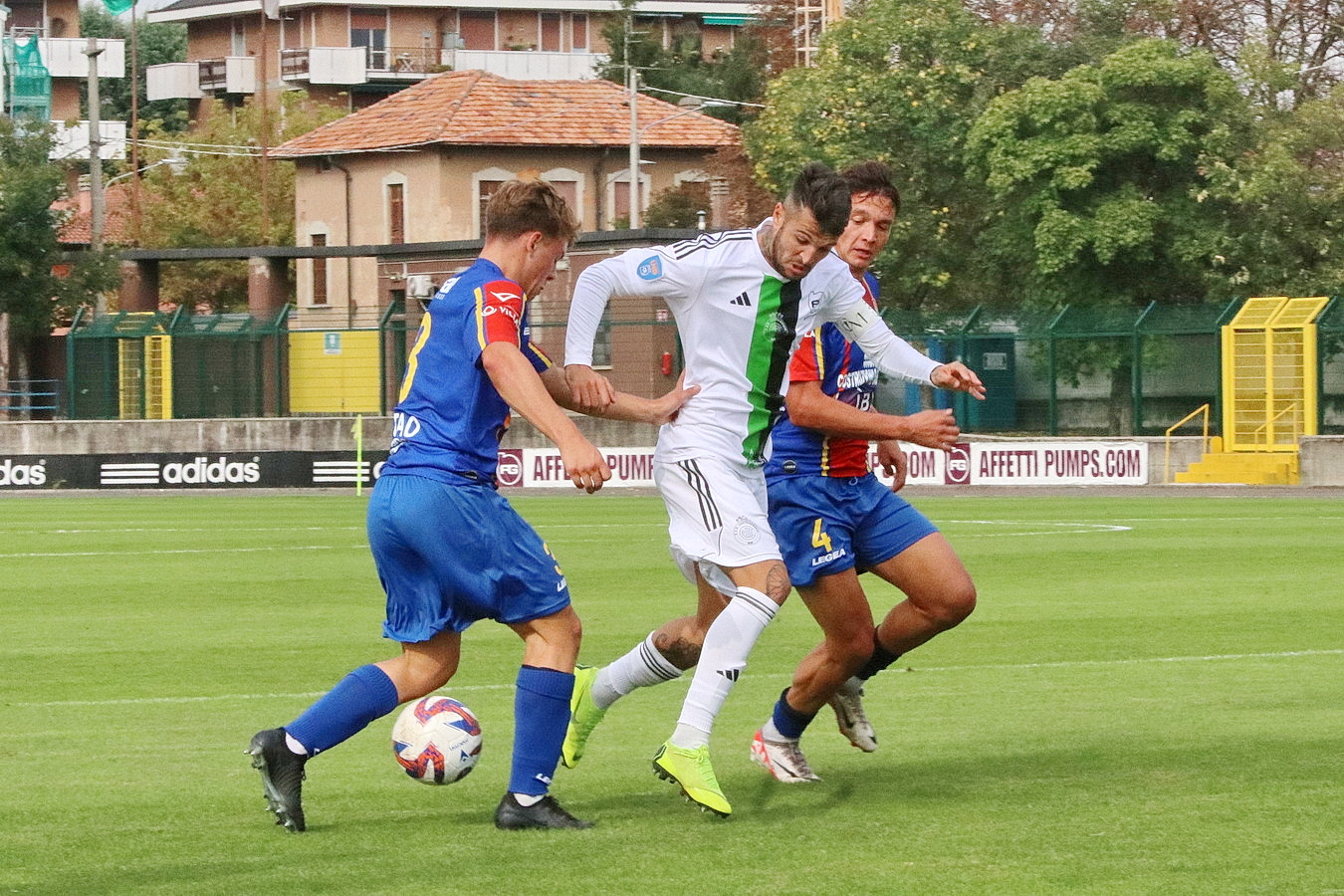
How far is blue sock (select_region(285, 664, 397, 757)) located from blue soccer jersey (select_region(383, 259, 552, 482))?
64cm

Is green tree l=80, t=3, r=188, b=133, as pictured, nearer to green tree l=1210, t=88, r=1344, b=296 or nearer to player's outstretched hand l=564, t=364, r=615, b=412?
green tree l=1210, t=88, r=1344, b=296

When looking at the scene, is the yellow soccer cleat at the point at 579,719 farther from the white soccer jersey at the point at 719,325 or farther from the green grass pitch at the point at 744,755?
the white soccer jersey at the point at 719,325

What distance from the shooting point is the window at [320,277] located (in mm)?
60469

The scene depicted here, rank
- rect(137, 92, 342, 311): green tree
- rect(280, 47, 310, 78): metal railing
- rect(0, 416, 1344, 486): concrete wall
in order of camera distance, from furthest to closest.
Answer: rect(280, 47, 310, 78): metal railing → rect(137, 92, 342, 311): green tree → rect(0, 416, 1344, 486): concrete wall

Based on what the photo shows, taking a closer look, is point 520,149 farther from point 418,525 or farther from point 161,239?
point 418,525

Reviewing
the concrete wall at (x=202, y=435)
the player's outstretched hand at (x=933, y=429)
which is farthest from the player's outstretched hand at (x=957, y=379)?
the concrete wall at (x=202, y=435)

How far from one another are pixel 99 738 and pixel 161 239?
6338 cm

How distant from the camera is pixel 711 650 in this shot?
634 centimetres

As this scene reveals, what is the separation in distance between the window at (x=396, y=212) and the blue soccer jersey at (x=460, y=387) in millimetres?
52192

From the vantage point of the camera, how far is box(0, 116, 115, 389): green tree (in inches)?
1684

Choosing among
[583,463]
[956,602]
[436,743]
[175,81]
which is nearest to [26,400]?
[956,602]

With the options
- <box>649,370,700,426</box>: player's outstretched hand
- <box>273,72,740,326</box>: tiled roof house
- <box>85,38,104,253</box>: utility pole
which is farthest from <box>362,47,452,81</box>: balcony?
<box>649,370,700,426</box>: player's outstretched hand

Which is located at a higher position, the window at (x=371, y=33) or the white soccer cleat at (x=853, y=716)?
the window at (x=371, y=33)

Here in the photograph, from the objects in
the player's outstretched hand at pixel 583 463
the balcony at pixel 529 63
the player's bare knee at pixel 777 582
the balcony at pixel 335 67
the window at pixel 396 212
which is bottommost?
the player's bare knee at pixel 777 582
